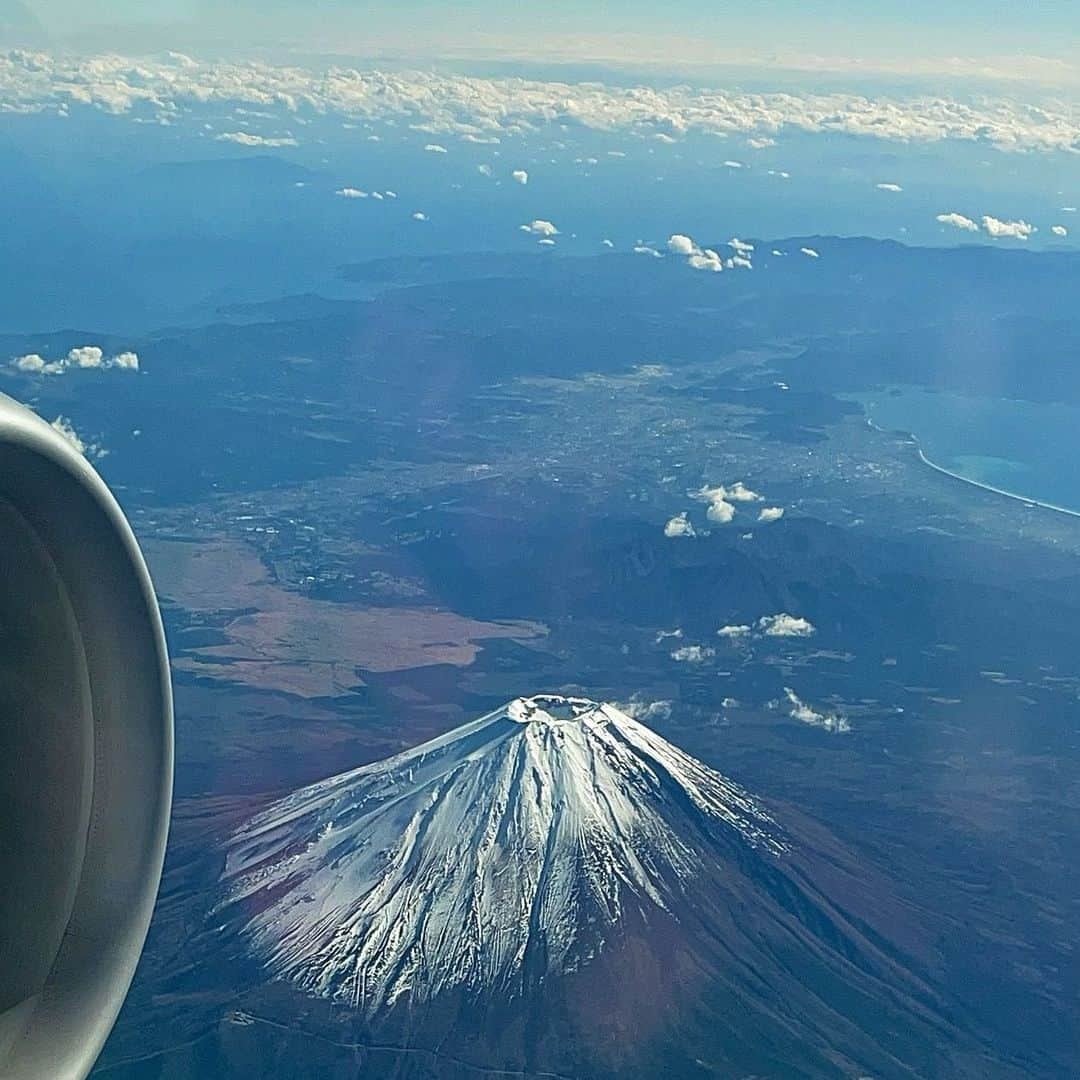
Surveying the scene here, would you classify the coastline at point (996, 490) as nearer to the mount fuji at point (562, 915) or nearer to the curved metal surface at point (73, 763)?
the mount fuji at point (562, 915)

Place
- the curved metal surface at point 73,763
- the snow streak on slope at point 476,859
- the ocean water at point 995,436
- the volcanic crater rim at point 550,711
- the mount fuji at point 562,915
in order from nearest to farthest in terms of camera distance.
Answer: the curved metal surface at point 73,763 < the mount fuji at point 562,915 < the snow streak on slope at point 476,859 < the volcanic crater rim at point 550,711 < the ocean water at point 995,436

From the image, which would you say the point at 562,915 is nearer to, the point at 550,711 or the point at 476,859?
the point at 476,859

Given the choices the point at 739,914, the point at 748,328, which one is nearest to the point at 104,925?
the point at 739,914

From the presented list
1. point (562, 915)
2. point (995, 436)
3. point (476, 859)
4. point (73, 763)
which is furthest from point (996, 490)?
point (73, 763)

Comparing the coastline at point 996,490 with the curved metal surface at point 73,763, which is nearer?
the curved metal surface at point 73,763

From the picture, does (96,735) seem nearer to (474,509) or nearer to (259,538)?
(259,538)

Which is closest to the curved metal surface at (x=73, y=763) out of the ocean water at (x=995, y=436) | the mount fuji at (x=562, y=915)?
the mount fuji at (x=562, y=915)
